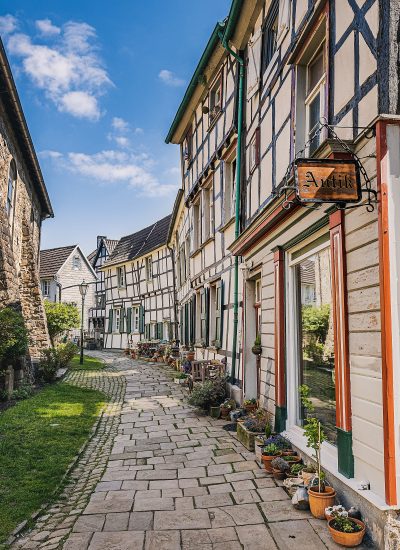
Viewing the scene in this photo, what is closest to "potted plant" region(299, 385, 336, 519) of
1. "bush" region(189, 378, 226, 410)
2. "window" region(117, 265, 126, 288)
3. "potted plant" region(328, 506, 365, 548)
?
"potted plant" region(328, 506, 365, 548)

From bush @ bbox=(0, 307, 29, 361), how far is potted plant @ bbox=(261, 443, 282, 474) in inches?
225

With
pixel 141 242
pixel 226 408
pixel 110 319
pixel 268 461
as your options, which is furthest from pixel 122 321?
pixel 268 461

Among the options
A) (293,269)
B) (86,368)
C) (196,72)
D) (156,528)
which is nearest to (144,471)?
(156,528)

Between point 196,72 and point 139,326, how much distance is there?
1614 cm

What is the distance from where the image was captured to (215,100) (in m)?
11.0

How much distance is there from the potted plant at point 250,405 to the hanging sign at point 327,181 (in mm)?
4356

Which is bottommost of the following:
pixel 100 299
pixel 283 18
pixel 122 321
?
pixel 122 321

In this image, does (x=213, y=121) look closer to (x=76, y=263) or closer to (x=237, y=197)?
(x=237, y=197)

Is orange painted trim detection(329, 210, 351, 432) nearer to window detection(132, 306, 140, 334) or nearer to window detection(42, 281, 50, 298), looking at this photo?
window detection(132, 306, 140, 334)

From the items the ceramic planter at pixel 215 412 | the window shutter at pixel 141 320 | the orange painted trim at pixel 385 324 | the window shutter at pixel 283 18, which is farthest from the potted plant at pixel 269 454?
the window shutter at pixel 141 320

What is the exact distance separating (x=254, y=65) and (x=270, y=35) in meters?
0.62

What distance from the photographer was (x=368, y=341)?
3.55 meters

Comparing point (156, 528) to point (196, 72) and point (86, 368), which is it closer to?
point (196, 72)

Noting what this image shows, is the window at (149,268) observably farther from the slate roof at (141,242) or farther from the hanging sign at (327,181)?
the hanging sign at (327,181)
